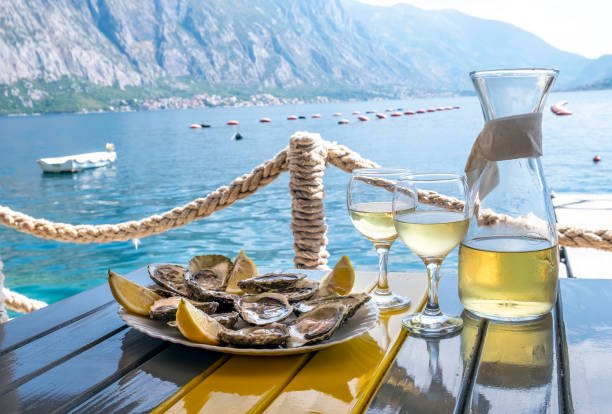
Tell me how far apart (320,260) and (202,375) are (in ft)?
4.78

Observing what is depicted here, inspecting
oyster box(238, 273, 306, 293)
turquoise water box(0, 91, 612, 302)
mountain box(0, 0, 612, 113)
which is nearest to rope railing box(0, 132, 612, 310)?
oyster box(238, 273, 306, 293)

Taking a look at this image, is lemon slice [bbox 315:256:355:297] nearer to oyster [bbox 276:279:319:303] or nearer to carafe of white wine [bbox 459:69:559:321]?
oyster [bbox 276:279:319:303]

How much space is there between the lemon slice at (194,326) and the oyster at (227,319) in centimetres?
3

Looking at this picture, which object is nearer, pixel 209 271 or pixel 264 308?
pixel 264 308

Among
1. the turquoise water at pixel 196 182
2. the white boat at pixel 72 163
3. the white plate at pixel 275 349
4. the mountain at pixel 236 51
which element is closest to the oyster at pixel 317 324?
the white plate at pixel 275 349

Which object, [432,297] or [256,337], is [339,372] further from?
[432,297]

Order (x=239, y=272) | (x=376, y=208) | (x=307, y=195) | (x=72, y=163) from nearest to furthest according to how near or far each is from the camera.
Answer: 1. (x=376, y=208)
2. (x=239, y=272)
3. (x=307, y=195)
4. (x=72, y=163)

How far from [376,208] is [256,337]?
0.31 metres

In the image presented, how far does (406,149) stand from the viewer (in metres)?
31.0

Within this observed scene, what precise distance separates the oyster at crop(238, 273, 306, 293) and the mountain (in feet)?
260

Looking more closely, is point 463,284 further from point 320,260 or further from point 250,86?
point 250,86

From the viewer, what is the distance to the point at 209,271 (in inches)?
41.8

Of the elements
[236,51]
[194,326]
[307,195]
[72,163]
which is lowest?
[72,163]

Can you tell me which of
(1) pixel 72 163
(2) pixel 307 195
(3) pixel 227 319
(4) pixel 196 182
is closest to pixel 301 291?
(3) pixel 227 319
